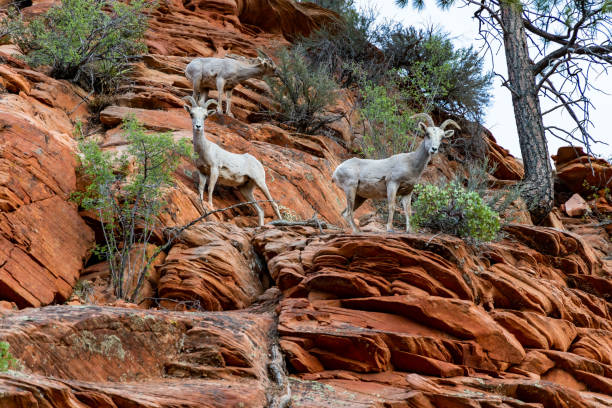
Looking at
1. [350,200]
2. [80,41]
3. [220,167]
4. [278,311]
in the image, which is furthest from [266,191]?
[80,41]

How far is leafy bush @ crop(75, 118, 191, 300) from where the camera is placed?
8.28 metres

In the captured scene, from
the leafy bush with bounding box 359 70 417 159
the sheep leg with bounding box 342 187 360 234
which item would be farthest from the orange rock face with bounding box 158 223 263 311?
the leafy bush with bounding box 359 70 417 159

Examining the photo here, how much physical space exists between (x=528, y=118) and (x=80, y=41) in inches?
424

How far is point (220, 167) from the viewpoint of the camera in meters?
11.4

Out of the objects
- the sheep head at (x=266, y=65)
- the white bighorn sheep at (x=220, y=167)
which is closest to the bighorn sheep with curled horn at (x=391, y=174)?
the white bighorn sheep at (x=220, y=167)

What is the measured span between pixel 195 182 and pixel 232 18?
39.5 ft

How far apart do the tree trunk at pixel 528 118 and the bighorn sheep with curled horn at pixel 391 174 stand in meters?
4.59

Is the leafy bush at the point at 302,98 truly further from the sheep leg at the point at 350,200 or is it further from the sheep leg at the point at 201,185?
the sheep leg at the point at 350,200

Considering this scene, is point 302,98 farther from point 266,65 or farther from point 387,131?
point 387,131

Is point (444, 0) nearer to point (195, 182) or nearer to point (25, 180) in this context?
point (195, 182)

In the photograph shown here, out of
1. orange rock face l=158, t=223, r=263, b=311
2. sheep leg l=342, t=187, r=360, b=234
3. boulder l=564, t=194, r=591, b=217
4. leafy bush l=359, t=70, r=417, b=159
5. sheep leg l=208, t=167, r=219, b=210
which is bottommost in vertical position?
orange rock face l=158, t=223, r=263, b=311

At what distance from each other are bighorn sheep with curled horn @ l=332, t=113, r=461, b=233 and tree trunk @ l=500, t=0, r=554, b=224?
4591 mm

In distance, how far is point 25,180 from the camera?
848 centimetres

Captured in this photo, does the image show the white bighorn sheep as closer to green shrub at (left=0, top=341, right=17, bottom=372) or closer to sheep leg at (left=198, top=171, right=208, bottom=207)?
sheep leg at (left=198, top=171, right=208, bottom=207)
